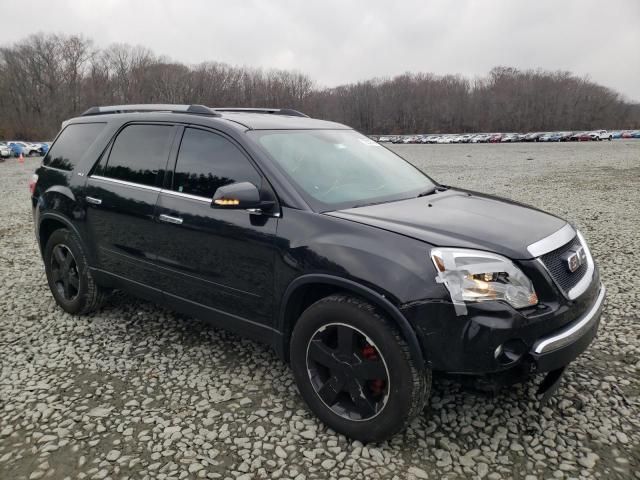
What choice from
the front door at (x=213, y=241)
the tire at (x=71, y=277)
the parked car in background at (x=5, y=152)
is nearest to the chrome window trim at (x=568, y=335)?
the front door at (x=213, y=241)

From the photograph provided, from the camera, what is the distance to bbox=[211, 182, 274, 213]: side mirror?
2.73 metres

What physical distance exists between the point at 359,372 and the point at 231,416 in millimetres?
951

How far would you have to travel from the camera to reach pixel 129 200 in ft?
12.1

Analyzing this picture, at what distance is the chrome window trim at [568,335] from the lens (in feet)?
7.66

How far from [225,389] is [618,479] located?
93.5 inches

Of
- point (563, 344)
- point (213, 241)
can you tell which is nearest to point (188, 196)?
point (213, 241)

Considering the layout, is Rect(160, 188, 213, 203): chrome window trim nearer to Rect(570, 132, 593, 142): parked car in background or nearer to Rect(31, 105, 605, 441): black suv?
Rect(31, 105, 605, 441): black suv

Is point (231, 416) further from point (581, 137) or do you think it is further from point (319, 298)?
point (581, 137)

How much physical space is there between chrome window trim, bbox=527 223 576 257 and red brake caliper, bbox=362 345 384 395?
99 cm

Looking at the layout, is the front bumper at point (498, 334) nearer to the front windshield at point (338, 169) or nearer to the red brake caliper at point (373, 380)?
the red brake caliper at point (373, 380)

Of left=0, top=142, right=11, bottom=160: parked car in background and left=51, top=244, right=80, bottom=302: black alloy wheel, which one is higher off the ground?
left=0, top=142, right=11, bottom=160: parked car in background

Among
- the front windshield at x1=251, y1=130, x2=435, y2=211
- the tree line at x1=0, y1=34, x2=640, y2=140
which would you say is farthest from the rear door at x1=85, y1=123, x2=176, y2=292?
the tree line at x1=0, y1=34, x2=640, y2=140

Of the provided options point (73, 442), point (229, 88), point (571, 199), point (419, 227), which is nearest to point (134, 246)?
point (73, 442)

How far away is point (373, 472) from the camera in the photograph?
2494 millimetres
